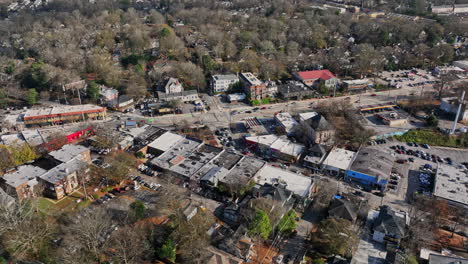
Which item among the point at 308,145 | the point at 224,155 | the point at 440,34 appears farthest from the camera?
the point at 440,34

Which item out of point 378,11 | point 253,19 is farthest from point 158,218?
point 378,11

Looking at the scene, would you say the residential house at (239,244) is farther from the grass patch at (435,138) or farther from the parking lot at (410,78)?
the parking lot at (410,78)

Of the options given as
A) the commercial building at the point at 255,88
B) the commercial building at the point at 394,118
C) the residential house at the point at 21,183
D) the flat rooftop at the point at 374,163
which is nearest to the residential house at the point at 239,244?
the flat rooftop at the point at 374,163

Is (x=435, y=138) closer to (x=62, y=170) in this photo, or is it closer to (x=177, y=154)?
(x=177, y=154)

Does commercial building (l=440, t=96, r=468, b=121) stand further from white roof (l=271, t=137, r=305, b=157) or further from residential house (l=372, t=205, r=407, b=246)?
residential house (l=372, t=205, r=407, b=246)

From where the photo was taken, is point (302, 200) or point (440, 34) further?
point (440, 34)

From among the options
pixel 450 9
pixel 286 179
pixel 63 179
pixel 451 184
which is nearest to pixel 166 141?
pixel 63 179

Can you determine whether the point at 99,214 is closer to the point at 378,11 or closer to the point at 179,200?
the point at 179,200

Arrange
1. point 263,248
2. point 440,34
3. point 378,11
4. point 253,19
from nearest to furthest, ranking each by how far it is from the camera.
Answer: point 263,248
point 440,34
point 253,19
point 378,11
